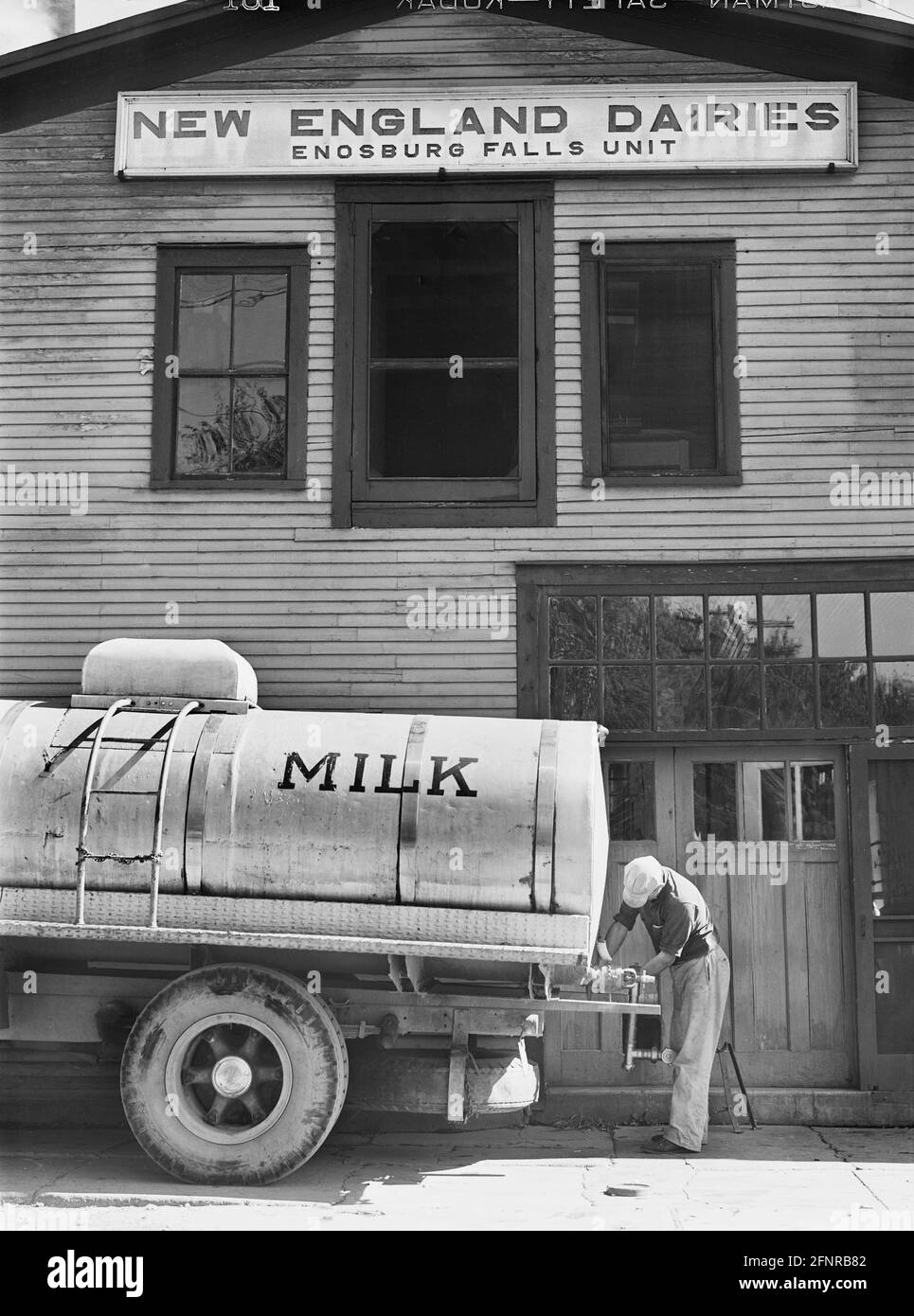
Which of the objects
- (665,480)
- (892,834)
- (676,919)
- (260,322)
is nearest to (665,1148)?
(676,919)

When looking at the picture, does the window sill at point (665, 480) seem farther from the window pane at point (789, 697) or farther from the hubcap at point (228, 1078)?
the hubcap at point (228, 1078)

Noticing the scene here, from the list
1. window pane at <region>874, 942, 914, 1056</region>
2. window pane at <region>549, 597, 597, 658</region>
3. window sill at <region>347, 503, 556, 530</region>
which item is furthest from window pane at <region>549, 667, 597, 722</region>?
window pane at <region>874, 942, 914, 1056</region>

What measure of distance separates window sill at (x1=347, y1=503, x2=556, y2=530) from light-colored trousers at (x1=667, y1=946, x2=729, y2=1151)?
10.7ft

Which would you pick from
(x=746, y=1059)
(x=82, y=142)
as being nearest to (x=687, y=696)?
(x=746, y=1059)

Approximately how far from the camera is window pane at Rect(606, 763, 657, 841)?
9086 mm

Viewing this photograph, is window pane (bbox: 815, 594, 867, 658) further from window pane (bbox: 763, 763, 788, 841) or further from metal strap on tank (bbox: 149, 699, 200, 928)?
metal strap on tank (bbox: 149, 699, 200, 928)

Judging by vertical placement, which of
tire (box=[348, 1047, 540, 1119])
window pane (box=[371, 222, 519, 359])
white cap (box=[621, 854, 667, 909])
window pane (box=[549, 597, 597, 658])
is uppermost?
window pane (box=[371, 222, 519, 359])

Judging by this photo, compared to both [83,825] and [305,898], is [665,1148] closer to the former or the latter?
[305,898]

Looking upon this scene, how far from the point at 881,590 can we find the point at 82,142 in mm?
6786

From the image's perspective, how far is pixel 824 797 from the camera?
358 inches

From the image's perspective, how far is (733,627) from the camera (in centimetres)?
921

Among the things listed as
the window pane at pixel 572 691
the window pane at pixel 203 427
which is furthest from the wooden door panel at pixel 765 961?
the window pane at pixel 203 427

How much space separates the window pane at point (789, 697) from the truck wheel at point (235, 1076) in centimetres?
386

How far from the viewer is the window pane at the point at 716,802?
9070 mm
